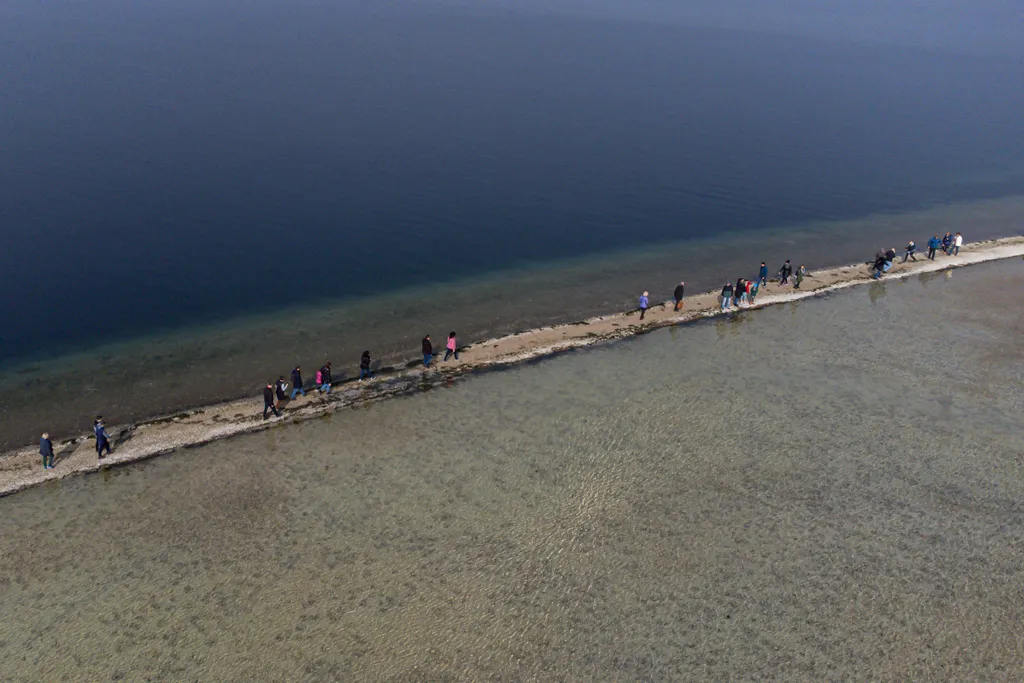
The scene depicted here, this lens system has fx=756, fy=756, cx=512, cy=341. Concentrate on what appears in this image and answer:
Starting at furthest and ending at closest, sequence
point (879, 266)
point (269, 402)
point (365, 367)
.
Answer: point (879, 266)
point (365, 367)
point (269, 402)

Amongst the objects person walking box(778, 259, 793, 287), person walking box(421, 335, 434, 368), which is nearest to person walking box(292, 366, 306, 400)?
person walking box(421, 335, 434, 368)

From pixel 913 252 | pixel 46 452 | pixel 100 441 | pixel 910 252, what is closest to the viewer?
pixel 46 452

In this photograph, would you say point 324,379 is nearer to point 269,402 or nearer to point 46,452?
point 269,402

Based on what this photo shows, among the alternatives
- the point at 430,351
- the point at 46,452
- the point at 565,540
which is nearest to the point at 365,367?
Result: the point at 430,351

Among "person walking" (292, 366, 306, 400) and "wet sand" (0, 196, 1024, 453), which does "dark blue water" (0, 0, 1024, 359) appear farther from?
"person walking" (292, 366, 306, 400)

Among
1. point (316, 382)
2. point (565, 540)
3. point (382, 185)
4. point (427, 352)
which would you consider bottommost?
point (565, 540)

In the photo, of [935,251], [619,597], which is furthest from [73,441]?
[935,251]

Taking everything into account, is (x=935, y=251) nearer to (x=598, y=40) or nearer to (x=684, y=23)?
(x=598, y=40)

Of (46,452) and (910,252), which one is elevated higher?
(910,252)
